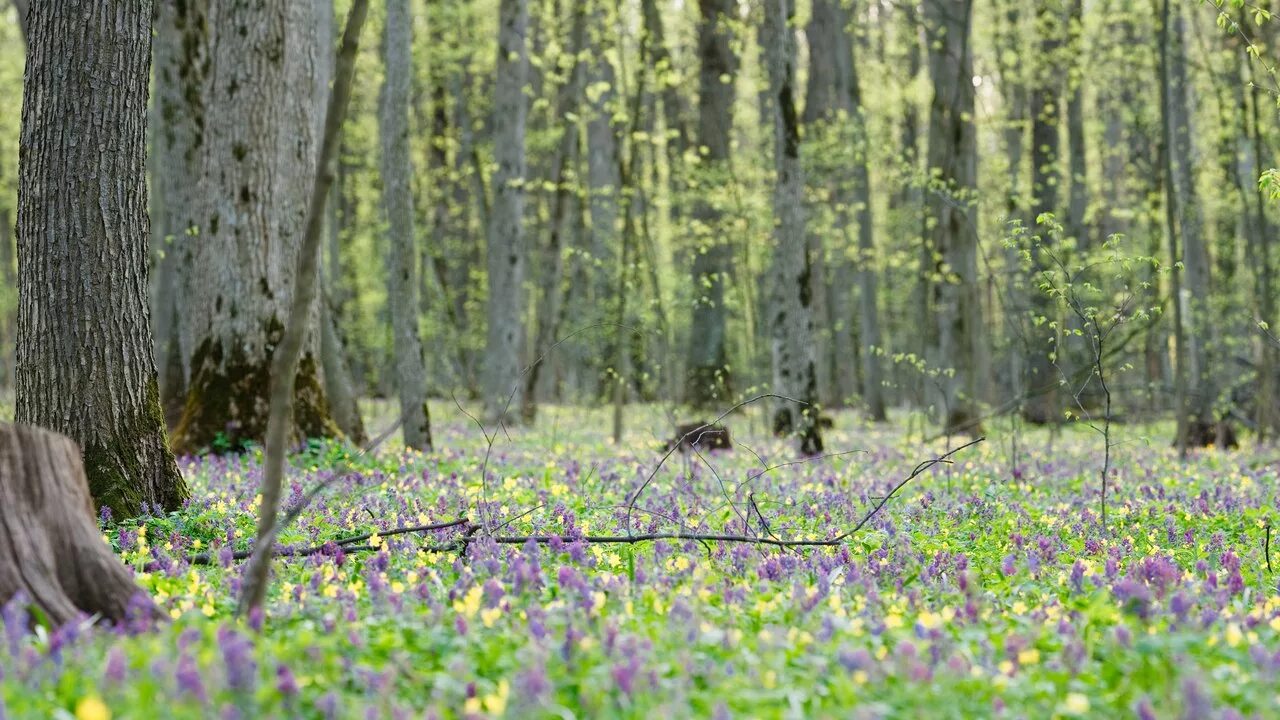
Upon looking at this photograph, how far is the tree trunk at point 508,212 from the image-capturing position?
22.0m

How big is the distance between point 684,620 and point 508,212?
1856cm

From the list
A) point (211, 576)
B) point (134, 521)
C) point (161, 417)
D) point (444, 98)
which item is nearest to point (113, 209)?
point (161, 417)

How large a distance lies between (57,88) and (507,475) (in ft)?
17.8

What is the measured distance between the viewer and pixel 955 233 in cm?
2078

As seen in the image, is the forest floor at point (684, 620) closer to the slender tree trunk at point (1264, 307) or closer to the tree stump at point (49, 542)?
the tree stump at point (49, 542)

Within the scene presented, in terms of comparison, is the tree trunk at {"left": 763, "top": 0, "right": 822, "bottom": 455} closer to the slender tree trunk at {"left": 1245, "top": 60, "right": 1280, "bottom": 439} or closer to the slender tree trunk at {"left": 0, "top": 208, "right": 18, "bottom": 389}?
the slender tree trunk at {"left": 1245, "top": 60, "right": 1280, "bottom": 439}

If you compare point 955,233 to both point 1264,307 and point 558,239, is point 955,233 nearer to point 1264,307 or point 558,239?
point 1264,307

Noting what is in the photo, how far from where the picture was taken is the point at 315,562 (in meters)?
5.71

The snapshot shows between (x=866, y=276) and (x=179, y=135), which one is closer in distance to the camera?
(x=179, y=135)

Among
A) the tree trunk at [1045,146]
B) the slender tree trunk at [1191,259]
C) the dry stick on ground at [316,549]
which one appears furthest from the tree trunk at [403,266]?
the tree trunk at [1045,146]

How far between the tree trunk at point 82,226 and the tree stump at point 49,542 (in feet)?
8.14

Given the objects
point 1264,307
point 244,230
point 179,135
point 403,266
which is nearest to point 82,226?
point 244,230

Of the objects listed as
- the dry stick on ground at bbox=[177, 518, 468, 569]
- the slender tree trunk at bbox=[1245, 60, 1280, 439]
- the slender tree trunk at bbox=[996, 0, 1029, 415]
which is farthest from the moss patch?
the slender tree trunk at bbox=[996, 0, 1029, 415]

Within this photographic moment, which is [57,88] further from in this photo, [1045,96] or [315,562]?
[1045,96]
